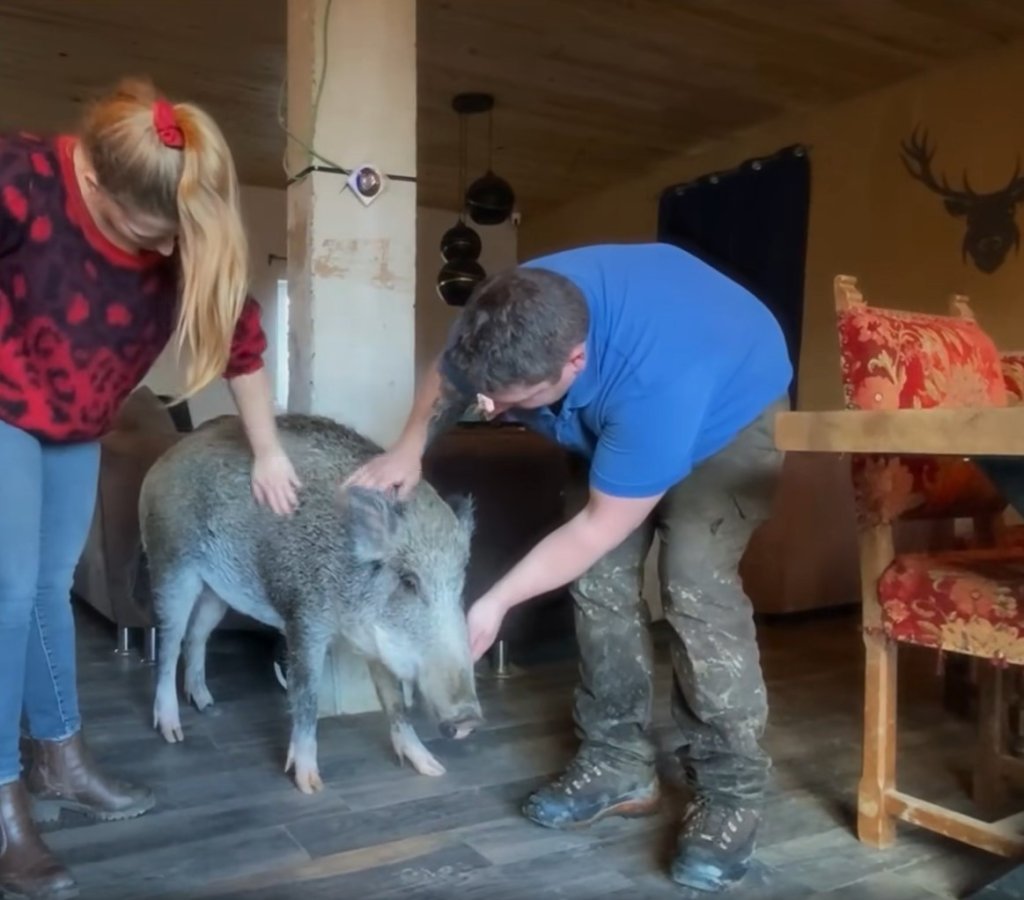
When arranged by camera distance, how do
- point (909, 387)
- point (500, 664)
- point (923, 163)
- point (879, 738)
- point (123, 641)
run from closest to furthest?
1. point (879, 738)
2. point (909, 387)
3. point (500, 664)
4. point (123, 641)
5. point (923, 163)

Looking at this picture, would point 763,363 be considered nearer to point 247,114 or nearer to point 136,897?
point 136,897

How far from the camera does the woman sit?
1502 mm

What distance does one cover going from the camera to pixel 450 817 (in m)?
1.97

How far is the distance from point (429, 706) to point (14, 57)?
4.80 metres

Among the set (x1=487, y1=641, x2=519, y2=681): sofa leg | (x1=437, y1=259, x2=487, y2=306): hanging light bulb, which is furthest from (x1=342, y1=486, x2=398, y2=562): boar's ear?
(x1=437, y1=259, x2=487, y2=306): hanging light bulb

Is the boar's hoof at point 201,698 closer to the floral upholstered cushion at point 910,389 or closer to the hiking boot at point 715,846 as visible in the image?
the hiking boot at point 715,846

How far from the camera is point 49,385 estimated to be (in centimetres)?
165

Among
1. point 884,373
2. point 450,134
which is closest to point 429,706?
point 884,373

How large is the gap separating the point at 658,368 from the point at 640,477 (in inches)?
6.4

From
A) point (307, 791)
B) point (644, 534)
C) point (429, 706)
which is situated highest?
point (644, 534)

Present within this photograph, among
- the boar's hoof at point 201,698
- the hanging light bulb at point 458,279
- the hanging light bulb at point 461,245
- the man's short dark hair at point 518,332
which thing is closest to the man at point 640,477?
the man's short dark hair at point 518,332

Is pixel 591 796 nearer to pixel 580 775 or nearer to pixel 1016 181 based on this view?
pixel 580 775

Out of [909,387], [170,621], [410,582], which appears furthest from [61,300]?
[909,387]

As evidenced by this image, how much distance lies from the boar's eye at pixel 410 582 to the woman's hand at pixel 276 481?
0.29 m
